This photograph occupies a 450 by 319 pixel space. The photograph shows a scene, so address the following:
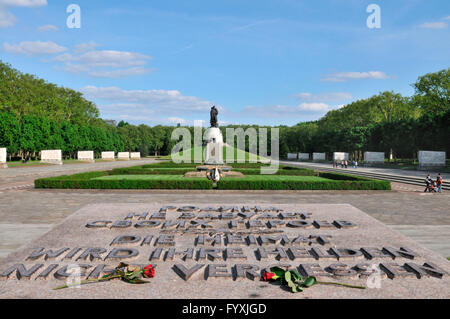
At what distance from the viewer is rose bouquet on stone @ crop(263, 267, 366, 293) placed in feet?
Result: 18.7

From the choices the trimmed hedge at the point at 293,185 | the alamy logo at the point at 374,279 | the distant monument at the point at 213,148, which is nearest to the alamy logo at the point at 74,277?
the alamy logo at the point at 374,279

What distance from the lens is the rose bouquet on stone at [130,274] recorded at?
5.88 m

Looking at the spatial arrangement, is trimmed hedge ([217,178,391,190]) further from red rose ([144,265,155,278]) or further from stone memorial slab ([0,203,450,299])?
red rose ([144,265,155,278])

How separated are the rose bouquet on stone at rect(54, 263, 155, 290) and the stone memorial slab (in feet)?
0.41

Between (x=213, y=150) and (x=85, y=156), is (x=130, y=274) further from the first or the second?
(x=85, y=156)

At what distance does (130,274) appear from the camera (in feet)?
19.7

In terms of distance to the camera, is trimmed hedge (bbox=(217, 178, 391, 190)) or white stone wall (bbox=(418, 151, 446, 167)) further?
white stone wall (bbox=(418, 151, 446, 167))

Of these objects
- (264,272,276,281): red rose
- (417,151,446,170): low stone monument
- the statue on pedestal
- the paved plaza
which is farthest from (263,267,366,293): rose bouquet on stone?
(417,151,446,170): low stone monument

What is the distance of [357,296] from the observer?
5.50m

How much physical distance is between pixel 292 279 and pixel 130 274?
313 cm

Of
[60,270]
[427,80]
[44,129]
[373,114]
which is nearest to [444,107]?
[427,80]

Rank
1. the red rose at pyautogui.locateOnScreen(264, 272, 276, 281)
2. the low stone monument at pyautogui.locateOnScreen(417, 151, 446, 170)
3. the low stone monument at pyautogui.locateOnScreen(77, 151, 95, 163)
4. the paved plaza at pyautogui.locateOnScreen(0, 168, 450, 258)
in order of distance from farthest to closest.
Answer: the low stone monument at pyautogui.locateOnScreen(77, 151, 95, 163)
the low stone monument at pyautogui.locateOnScreen(417, 151, 446, 170)
the paved plaza at pyautogui.locateOnScreen(0, 168, 450, 258)
the red rose at pyautogui.locateOnScreen(264, 272, 276, 281)

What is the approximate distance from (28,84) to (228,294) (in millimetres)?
74577

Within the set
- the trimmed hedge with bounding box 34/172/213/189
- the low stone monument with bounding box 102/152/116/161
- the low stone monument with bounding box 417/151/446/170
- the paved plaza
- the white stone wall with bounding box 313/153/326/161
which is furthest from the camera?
the white stone wall with bounding box 313/153/326/161
